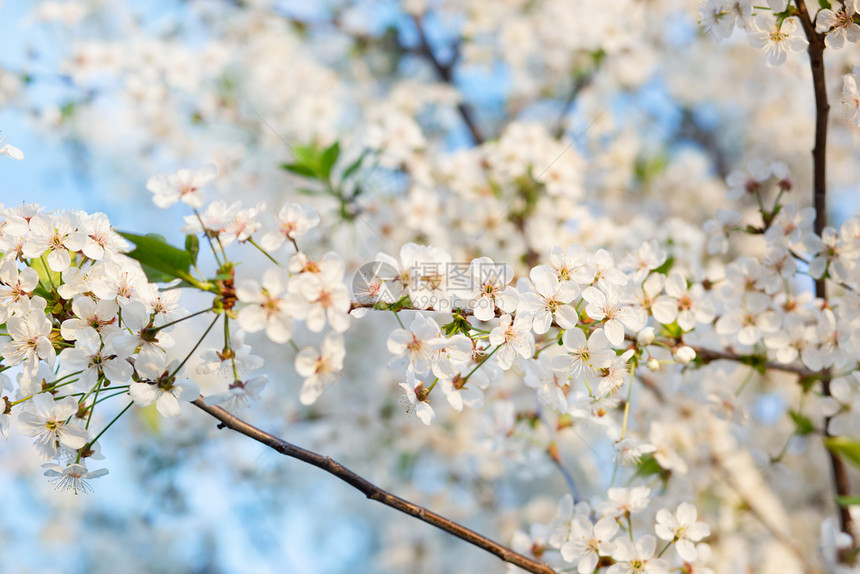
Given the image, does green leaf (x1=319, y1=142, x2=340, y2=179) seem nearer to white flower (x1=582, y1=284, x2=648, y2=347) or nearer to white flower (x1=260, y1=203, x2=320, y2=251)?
white flower (x1=260, y1=203, x2=320, y2=251)

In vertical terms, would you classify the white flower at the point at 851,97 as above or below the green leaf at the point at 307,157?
below

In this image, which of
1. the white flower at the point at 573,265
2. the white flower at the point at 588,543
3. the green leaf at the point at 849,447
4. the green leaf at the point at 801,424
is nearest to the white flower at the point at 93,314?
the white flower at the point at 573,265

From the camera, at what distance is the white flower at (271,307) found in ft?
2.73

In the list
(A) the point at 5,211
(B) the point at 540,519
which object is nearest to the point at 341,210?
(A) the point at 5,211

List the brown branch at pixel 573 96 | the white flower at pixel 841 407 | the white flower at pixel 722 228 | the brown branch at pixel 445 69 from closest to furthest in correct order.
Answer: the white flower at pixel 841 407
the white flower at pixel 722 228
the brown branch at pixel 573 96
the brown branch at pixel 445 69

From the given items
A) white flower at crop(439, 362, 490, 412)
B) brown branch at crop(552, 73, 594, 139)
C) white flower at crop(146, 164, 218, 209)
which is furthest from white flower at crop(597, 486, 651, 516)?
brown branch at crop(552, 73, 594, 139)

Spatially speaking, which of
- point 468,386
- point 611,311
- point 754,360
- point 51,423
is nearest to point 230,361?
point 51,423

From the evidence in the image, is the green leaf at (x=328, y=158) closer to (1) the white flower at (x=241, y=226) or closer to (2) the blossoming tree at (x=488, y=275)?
(2) the blossoming tree at (x=488, y=275)

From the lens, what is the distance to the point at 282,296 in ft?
2.88

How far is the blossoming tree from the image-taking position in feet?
3.07

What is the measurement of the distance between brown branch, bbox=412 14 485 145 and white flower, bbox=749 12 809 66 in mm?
1830

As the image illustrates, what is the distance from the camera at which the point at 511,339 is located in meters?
0.97

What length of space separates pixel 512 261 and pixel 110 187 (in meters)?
4.10

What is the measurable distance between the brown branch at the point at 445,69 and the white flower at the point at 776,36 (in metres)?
1.83
